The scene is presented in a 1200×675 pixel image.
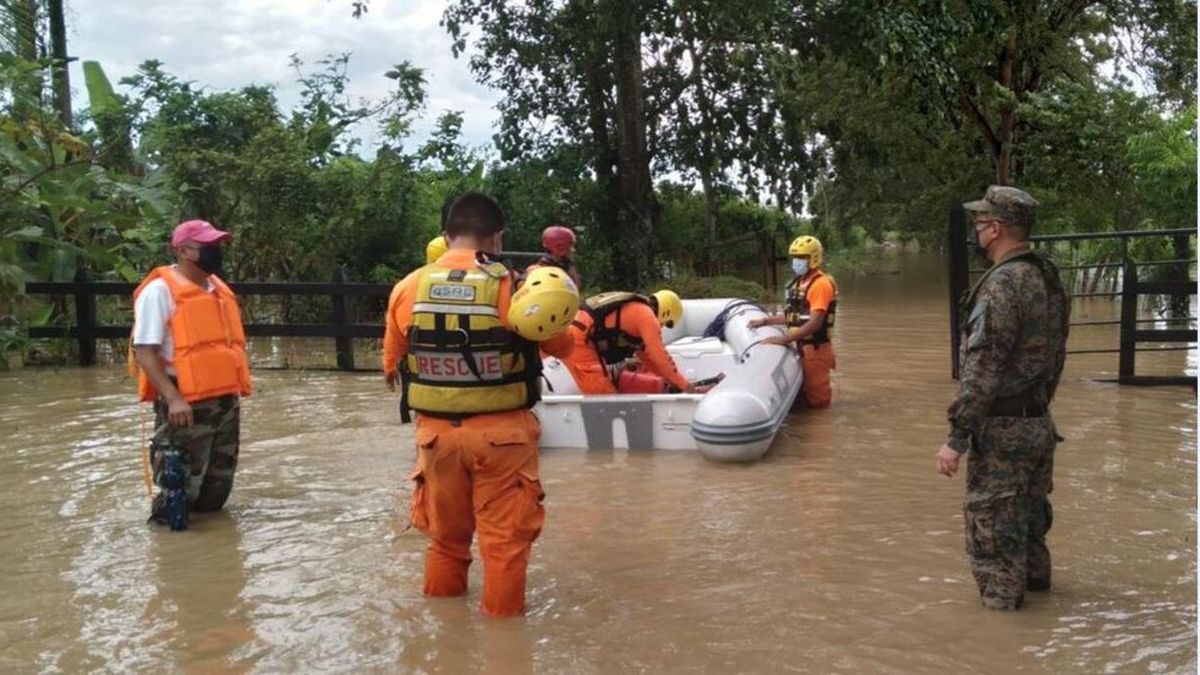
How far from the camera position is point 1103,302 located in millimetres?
22203

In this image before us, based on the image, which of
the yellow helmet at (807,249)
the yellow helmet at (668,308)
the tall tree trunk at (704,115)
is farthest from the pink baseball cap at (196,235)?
the tall tree trunk at (704,115)

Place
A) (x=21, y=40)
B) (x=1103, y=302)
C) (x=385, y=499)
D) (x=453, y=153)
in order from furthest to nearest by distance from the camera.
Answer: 1. (x=1103, y=302)
2. (x=453, y=153)
3. (x=21, y=40)
4. (x=385, y=499)

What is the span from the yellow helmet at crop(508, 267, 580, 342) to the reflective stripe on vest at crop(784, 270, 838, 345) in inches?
213

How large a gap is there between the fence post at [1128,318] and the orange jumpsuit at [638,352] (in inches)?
184

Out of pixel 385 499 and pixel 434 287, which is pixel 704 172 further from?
pixel 434 287

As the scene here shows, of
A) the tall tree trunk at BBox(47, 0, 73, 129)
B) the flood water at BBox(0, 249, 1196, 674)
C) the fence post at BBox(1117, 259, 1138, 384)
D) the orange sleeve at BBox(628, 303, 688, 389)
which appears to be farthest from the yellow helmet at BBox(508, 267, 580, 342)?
the tall tree trunk at BBox(47, 0, 73, 129)

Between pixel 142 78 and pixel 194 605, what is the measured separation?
1516 cm

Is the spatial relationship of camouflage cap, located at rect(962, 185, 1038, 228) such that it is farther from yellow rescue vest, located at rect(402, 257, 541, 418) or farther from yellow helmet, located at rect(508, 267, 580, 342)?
yellow rescue vest, located at rect(402, 257, 541, 418)

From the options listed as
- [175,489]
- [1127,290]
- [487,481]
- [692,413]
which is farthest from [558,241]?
[1127,290]

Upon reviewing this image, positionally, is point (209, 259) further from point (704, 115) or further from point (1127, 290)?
point (704, 115)

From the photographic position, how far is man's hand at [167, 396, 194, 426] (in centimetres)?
609

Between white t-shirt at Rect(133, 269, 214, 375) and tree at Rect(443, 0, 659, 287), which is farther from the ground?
tree at Rect(443, 0, 659, 287)

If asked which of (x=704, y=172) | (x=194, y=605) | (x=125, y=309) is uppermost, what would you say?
(x=704, y=172)

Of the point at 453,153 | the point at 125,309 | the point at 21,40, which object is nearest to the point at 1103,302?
the point at 453,153
